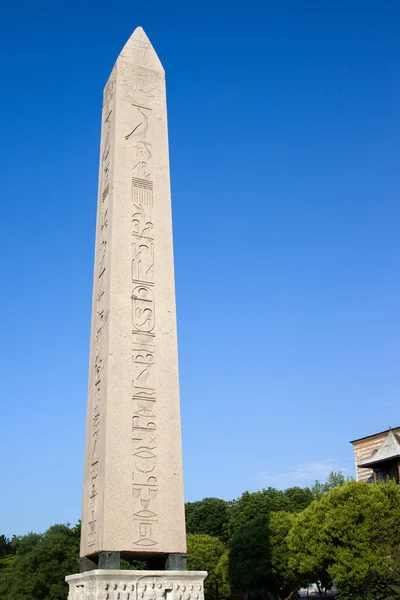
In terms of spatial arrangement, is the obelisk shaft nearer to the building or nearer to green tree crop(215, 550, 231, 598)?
the building

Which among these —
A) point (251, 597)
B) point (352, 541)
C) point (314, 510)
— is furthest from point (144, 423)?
point (251, 597)

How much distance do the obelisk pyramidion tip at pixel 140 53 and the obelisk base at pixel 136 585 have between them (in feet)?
28.0

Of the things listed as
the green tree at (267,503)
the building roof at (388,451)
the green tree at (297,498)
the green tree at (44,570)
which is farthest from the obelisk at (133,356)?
the green tree at (297,498)

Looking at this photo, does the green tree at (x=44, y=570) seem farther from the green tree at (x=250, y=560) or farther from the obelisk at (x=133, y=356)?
the obelisk at (x=133, y=356)

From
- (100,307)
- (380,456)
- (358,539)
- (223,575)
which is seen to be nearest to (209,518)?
(223,575)

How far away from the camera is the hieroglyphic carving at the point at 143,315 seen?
9.05 meters

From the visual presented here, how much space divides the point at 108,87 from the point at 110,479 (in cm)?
719

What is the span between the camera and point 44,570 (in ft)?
103

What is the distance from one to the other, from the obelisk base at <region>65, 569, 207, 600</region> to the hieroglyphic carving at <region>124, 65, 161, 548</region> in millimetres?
414

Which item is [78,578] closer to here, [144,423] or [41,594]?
[144,423]

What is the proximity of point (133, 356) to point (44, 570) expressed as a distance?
2538 cm

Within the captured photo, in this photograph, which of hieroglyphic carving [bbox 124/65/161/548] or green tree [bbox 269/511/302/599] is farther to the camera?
green tree [bbox 269/511/302/599]

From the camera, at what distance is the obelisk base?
27.5 feet

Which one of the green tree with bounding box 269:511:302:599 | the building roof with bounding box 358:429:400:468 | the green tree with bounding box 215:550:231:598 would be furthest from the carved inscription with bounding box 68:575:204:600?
the green tree with bounding box 215:550:231:598
